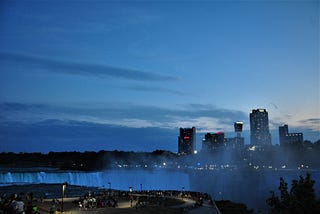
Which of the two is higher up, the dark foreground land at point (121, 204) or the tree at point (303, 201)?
the tree at point (303, 201)

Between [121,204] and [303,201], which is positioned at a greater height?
[303,201]

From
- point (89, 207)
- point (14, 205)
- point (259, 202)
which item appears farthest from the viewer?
point (259, 202)

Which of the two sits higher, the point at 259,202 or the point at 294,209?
the point at 294,209

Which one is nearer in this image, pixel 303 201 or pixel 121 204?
pixel 303 201

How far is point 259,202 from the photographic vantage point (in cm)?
9100

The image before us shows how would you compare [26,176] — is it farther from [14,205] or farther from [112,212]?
[14,205]

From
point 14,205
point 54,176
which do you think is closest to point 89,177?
point 54,176

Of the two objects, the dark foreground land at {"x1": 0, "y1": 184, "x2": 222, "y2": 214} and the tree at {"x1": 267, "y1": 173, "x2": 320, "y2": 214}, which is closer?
the tree at {"x1": 267, "y1": 173, "x2": 320, "y2": 214}

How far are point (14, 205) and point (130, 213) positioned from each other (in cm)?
2691

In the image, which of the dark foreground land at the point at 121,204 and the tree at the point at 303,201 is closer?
the tree at the point at 303,201

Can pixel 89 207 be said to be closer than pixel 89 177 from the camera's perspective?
Yes

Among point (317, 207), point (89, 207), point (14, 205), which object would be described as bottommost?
point (89, 207)

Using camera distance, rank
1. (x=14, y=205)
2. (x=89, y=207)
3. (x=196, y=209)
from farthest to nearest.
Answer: (x=196, y=209)
(x=89, y=207)
(x=14, y=205)

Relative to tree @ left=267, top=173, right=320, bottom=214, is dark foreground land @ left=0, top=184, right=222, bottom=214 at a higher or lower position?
lower
